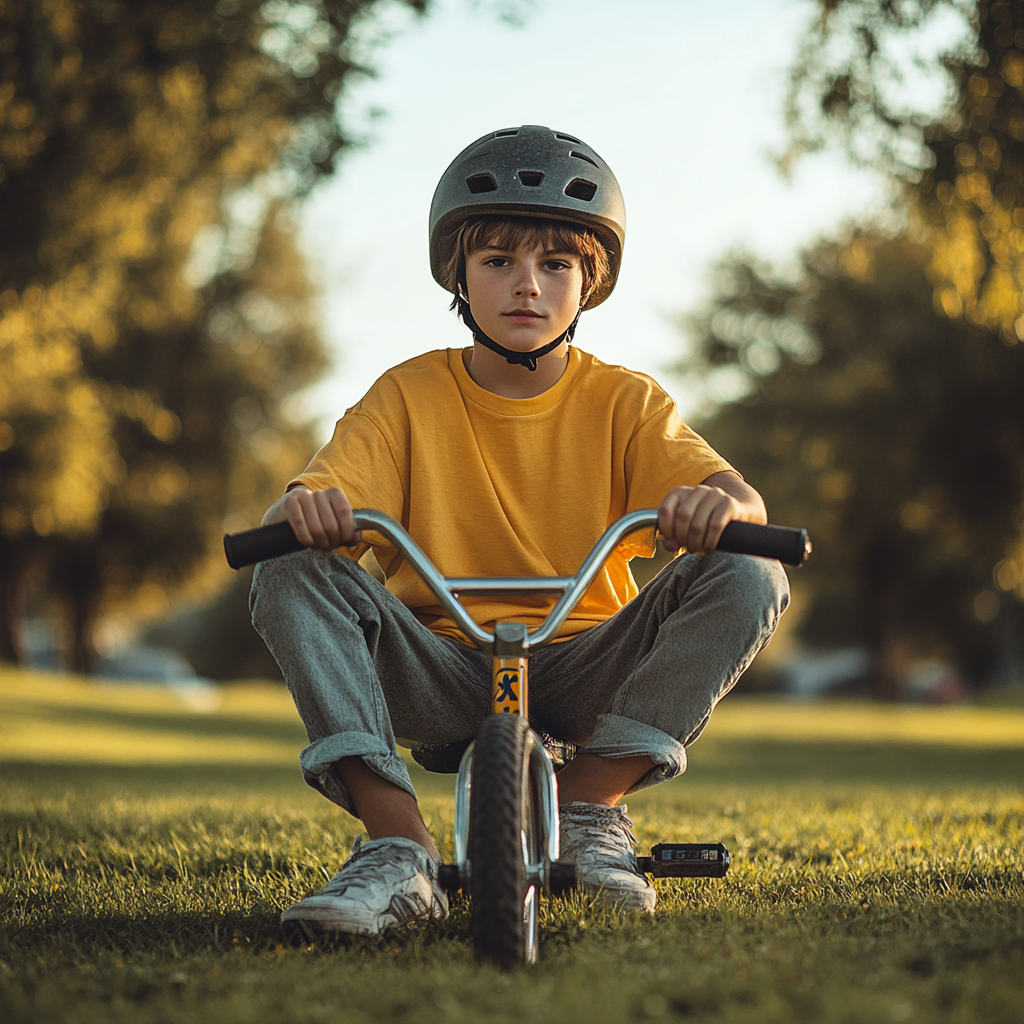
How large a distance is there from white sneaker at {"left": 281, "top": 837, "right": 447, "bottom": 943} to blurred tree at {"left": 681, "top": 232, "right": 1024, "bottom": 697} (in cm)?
819

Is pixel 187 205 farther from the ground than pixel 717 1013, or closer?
farther from the ground

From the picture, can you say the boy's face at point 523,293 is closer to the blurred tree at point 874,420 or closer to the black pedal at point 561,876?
the black pedal at point 561,876

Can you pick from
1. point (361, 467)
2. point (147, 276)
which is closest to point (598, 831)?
point (361, 467)

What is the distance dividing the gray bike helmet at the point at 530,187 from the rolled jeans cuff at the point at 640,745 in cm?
151

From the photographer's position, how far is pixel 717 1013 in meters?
1.89

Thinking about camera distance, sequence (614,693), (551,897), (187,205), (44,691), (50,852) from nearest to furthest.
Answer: (551,897) < (614,693) < (50,852) < (44,691) < (187,205)

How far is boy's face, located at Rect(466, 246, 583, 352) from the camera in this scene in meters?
3.36

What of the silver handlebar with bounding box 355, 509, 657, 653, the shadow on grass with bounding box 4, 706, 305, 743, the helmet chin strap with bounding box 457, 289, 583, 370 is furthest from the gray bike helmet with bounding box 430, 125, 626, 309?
the shadow on grass with bounding box 4, 706, 305, 743

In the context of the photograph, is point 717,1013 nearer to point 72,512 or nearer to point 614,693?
point 614,693

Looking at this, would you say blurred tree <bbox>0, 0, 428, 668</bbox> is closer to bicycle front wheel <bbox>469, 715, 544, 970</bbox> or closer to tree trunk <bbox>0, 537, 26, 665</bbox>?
tree trunk <bbox>0, 537, 26, 665</bbox>

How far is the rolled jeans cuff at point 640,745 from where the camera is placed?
9.43 ft

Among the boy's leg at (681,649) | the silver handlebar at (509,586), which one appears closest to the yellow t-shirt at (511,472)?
the boy's leg at (681,649)

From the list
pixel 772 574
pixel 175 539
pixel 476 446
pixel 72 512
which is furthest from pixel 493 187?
pixel 175 539

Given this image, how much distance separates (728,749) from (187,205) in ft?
43.2
